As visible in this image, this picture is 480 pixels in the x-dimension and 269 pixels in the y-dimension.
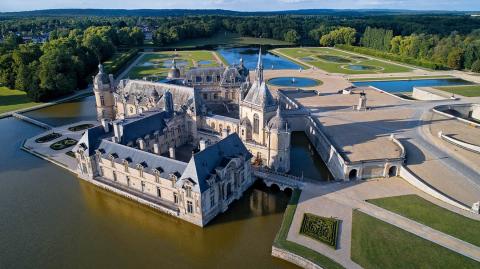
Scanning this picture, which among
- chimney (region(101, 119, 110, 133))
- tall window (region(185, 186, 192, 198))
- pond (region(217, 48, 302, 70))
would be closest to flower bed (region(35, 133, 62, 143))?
chimney (region(101, 119, 110, 133))

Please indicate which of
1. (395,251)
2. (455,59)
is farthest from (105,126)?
(455,59)

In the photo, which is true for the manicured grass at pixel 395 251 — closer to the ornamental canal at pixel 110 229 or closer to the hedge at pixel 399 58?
the ornamental canal at pixel 110 229

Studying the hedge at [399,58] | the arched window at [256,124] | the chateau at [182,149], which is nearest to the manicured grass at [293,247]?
the chateau at [182,149]

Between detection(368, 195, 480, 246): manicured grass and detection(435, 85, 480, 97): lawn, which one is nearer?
detection(368, 195, 480, 246): manicured grass

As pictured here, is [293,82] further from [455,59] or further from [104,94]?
[455,59]

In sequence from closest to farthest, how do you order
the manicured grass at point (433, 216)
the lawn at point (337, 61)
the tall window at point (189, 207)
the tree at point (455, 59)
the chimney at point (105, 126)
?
the manicured grass at point (433, 216) → the tall window at point (189, 207) → the chimney at point (105, 126) → the tree at point (455, 59) → the lawn at point (337, 61)

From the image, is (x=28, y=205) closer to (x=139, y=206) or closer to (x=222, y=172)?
(x=139, y=206)

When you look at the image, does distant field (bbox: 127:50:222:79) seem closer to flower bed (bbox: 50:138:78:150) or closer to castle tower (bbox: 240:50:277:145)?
flower bed (bbox: 50:138:78:150)
